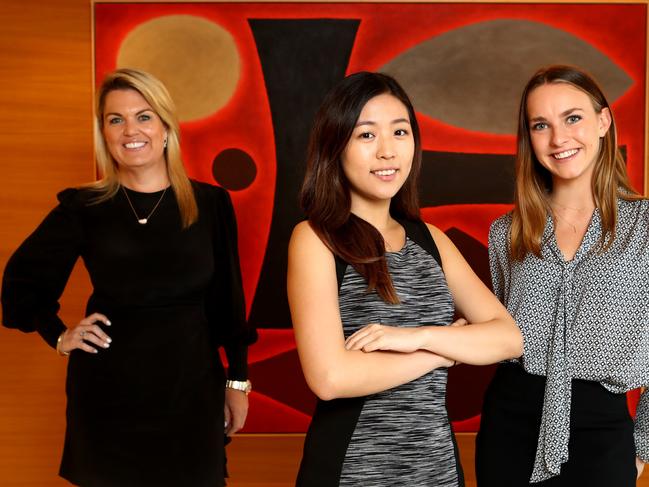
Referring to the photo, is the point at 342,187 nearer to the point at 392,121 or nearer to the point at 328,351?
the point at 392,121

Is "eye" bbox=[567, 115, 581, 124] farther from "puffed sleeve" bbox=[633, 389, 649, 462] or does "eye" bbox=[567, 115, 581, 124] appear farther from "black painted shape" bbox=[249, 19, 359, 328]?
"black painted shape" bbox=[249, 19, 359, 328]

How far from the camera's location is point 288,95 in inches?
134

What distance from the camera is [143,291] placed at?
2148mm

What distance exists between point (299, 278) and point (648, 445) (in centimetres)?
119

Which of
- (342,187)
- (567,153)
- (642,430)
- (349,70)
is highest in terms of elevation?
(349,70)

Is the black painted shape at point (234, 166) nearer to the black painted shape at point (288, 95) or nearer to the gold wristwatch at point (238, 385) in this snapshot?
the black painted shape at point (288, 95)

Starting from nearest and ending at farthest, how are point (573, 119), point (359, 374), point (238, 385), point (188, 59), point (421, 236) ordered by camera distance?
point (359, 374)
point (421, 236)
point (573, 119)
point (238, 385)
point (188, 59)

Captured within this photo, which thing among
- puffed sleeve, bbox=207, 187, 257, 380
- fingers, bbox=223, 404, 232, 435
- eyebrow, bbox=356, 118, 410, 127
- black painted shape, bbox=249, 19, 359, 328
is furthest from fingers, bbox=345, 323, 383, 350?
black painted shape, bbox=249, 19, 359, 328

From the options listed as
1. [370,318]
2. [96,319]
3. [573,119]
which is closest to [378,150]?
[370,318]

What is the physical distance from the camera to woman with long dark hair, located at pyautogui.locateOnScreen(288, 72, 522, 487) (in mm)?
1512

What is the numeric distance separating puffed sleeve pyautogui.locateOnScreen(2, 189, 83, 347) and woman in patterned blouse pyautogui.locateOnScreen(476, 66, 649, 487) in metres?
1.31

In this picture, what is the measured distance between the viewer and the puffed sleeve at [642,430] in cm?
207

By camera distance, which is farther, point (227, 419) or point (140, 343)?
point (227, 419)

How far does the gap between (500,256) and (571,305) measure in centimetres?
30
